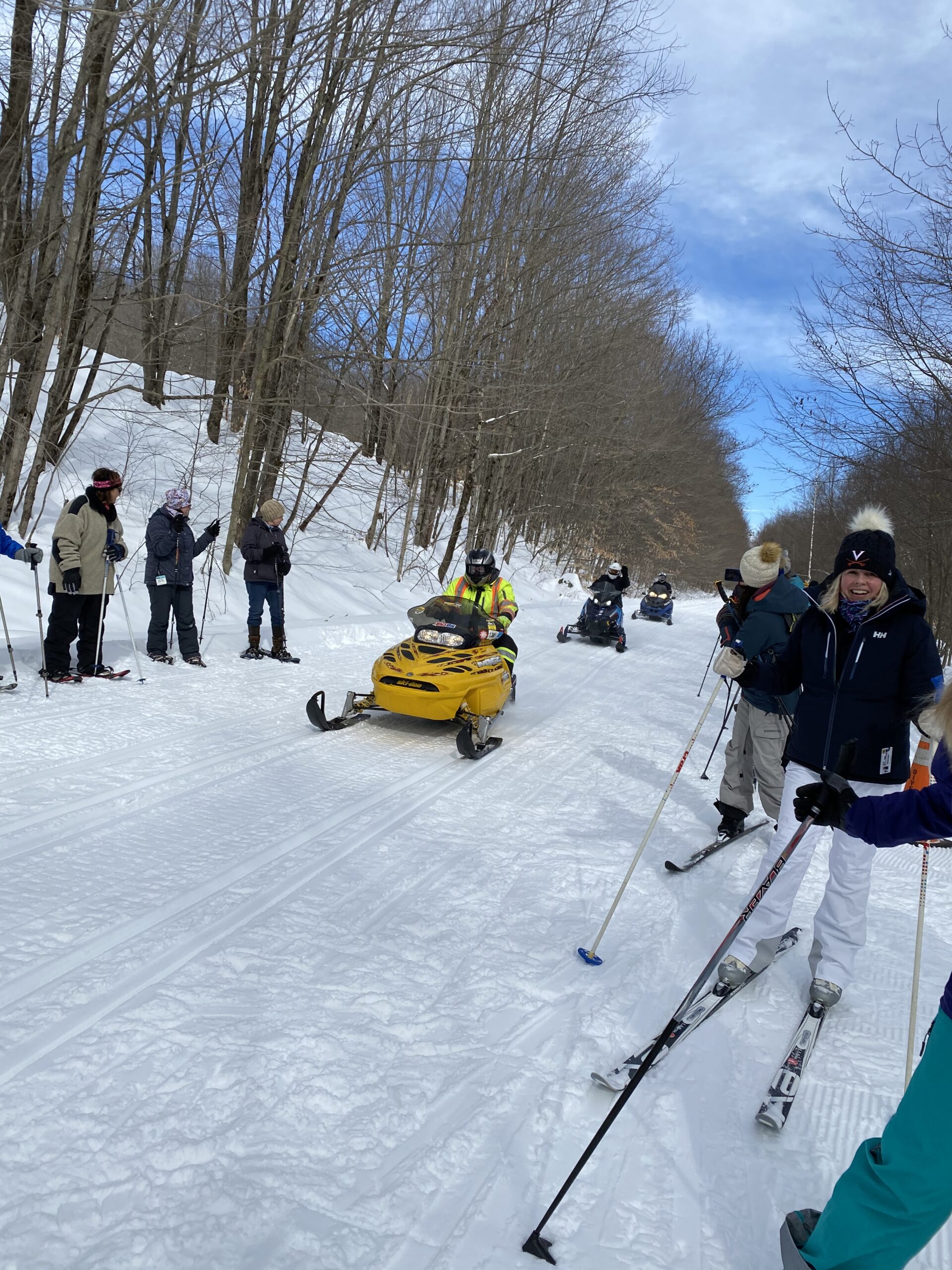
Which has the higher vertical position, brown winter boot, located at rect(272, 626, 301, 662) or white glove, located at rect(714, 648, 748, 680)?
white glove, located at rect(714, 648, 748, 680)

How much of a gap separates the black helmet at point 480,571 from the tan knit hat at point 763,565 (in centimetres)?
352

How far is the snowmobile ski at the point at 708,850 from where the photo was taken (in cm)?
510

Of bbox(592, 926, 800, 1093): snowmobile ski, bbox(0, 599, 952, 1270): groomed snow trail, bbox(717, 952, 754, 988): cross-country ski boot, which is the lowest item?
bbox(0, 599, 952, 1270): groomed snow trail

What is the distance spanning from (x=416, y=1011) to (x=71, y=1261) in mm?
1437

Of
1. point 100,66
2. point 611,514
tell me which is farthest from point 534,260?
point 611,514

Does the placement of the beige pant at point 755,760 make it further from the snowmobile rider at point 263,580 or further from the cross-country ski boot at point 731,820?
the snowmobile rider at point 263,580

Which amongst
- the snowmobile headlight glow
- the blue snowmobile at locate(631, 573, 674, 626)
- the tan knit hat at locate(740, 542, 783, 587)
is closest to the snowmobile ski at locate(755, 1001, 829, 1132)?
the tan knit hat at locate(740, 542, 783, 587)

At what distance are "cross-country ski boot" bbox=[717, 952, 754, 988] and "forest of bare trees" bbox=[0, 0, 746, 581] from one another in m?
7.43

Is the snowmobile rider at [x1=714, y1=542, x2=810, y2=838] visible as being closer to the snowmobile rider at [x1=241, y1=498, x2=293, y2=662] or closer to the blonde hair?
the blonde hair

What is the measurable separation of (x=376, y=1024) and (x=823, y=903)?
2.06 meters

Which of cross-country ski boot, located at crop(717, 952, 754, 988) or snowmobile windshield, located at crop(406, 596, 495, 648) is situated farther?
snowmobile windshield, located at crop(406, 596, 495, 648)

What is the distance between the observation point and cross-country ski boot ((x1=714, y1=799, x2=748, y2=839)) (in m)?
5.87

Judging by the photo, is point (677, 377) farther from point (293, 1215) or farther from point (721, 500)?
point (293, 1215)

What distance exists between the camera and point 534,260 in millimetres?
18188
